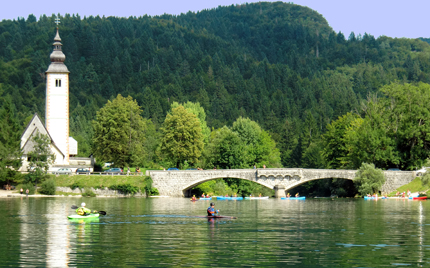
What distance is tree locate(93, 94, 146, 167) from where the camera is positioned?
100812mm

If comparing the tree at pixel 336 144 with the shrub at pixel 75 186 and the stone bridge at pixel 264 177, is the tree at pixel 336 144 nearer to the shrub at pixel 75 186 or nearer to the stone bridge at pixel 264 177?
the stone bridge at pixel 264 177

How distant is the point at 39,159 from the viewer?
306 ft

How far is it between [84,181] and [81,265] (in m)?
63.9

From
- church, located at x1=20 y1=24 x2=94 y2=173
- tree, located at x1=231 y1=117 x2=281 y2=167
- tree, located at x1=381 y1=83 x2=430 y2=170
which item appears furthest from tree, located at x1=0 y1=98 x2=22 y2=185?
tree, located at x1=381 y1=83 x2=430 y2=170

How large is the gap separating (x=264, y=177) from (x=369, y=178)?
48.1 ft

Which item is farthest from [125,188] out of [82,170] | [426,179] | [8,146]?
[426,179]

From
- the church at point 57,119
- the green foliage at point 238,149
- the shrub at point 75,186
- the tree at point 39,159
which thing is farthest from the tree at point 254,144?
the tree at point 39,159

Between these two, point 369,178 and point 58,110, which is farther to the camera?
point 58,110

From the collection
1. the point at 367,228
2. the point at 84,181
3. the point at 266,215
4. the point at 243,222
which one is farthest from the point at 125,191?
the point at 367,228

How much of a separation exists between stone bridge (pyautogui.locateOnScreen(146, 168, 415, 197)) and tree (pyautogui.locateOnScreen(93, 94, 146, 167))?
332 inches

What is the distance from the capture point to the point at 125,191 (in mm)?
93250

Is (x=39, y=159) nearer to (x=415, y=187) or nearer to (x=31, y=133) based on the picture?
(x=31, y=133)

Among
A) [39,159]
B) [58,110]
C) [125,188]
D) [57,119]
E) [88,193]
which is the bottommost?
[88,193]

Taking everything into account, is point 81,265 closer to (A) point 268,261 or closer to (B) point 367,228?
(A) point 268,261
